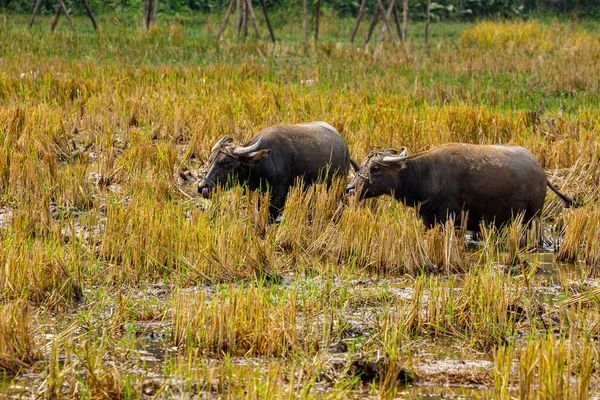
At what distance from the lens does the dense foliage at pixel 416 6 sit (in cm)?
2645

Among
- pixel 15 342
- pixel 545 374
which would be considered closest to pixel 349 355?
pixel 545 374

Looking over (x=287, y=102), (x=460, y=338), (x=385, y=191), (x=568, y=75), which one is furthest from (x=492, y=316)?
(x=568, y=75)

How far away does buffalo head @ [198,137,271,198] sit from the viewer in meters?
7.73

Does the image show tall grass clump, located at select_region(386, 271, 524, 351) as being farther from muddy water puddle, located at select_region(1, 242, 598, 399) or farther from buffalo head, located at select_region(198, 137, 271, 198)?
buffalo head, located at select_region(198, 137, 271, 198)

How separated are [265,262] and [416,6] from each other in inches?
899

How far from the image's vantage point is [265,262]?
6.44 metres

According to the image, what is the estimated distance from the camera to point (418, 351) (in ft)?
16.4

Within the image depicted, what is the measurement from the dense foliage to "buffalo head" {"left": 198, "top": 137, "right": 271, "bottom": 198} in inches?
744

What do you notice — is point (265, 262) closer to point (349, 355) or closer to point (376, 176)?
point (376, 176)

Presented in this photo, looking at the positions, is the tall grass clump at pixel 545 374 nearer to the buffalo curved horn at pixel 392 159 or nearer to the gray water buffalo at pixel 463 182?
the gray water buffalo at pixel 463 182

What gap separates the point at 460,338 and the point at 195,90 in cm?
819

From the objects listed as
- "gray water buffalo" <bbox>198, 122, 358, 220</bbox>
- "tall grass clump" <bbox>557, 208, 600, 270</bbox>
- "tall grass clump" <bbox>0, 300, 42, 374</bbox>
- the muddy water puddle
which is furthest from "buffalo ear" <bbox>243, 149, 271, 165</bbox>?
"tall grass clump" <bbox>0, 300, 42, 374</bbox>

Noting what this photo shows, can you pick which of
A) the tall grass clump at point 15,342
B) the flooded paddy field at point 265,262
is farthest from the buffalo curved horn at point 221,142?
the tall grass clump at point 15,342

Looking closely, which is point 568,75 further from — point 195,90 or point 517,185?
point 517,185
